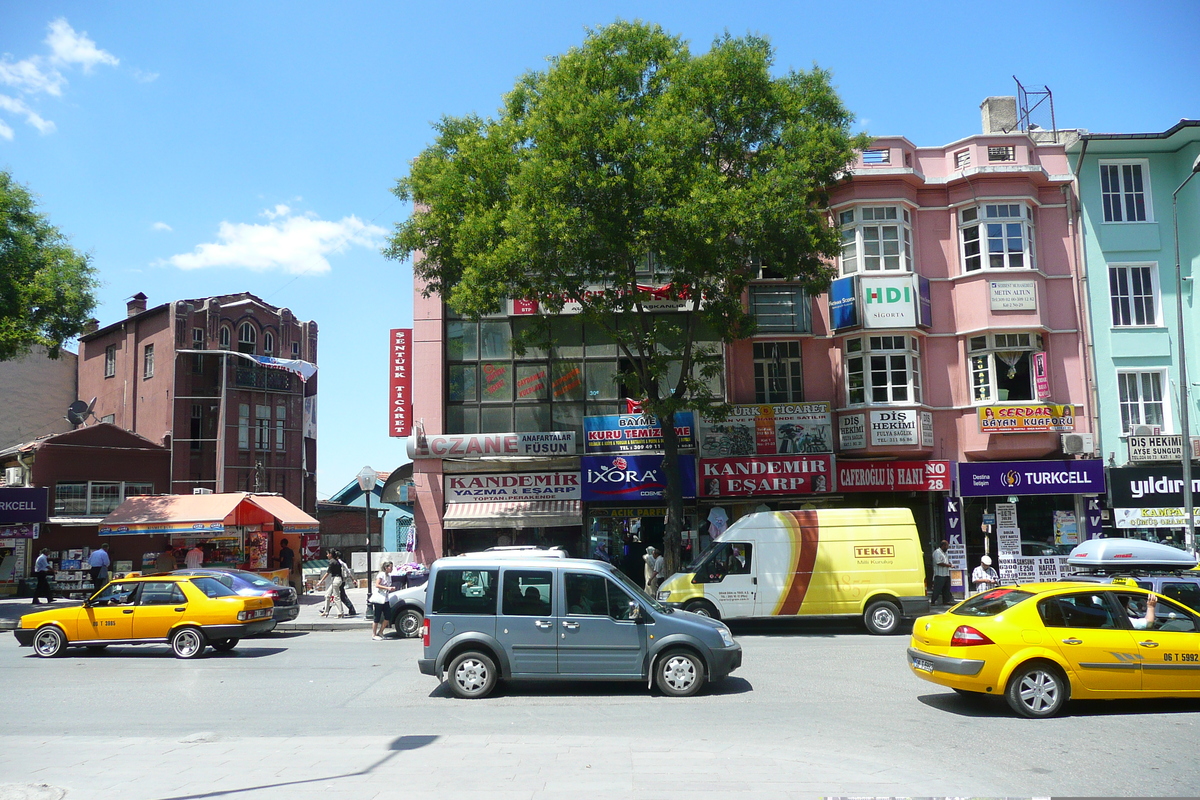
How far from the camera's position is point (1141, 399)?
952 inches

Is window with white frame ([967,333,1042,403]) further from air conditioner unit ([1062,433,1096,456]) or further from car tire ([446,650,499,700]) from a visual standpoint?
car tire ([446,650,499,700])

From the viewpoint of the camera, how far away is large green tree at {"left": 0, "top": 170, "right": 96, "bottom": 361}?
22734 mm

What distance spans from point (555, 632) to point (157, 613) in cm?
834

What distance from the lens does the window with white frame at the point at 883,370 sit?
23.7 meters

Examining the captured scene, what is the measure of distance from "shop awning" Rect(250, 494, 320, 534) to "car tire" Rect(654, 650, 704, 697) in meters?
17.6

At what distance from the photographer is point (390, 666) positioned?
1391 centimetres

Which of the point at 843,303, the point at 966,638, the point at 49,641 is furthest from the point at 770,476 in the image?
the point at 49,641

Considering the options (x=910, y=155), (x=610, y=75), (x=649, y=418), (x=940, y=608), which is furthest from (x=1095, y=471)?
(x=610, y=75)

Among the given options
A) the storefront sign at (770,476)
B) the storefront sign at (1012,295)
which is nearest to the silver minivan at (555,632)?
the storefront sign at (770,476)

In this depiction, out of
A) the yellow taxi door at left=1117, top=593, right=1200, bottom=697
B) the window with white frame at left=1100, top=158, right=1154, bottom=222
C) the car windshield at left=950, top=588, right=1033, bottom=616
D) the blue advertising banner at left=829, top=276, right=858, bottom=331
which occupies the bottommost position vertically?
the yellow taxi door at left=1117, top=593, right=1200, bottom=697

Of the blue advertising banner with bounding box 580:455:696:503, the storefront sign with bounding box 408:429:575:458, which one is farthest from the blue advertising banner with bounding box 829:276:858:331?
the storefront sign with bounding box 408:429:575:458

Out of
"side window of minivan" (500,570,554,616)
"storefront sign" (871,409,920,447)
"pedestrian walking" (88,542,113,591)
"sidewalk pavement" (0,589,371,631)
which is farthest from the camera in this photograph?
"pedestrian walking" (88,542,113,591)

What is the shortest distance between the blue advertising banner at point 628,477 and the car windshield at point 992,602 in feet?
44.7

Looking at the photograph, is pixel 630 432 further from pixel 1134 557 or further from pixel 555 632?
pixel 1134 557
